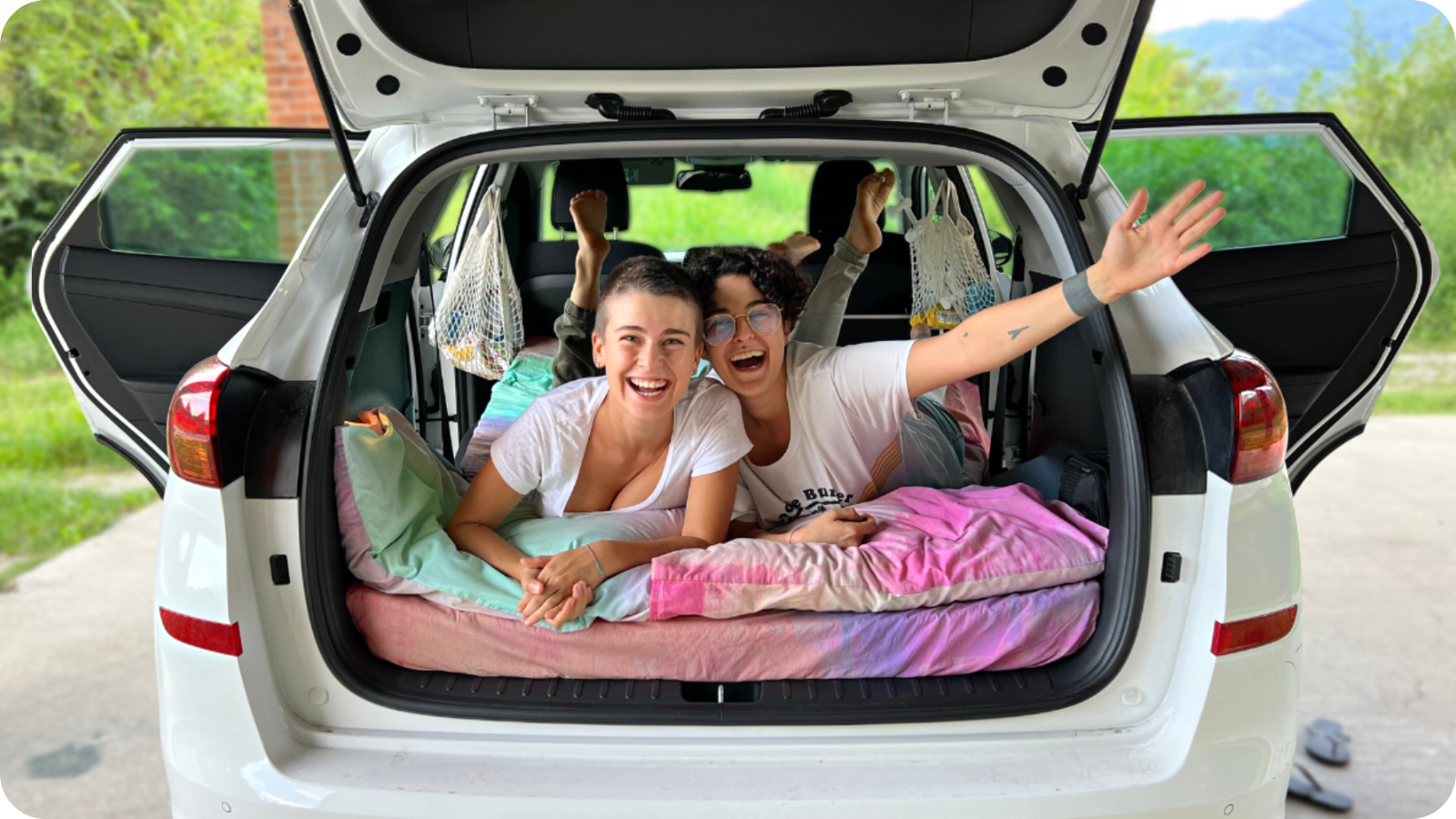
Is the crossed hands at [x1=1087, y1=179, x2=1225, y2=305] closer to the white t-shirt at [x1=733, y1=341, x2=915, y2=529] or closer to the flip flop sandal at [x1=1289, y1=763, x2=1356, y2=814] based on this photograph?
the white t-shirt at [x1=733, y1=341, x2=915, y2=529]

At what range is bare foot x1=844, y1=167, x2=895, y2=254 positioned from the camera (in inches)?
90.2

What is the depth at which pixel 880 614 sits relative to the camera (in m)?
1.69

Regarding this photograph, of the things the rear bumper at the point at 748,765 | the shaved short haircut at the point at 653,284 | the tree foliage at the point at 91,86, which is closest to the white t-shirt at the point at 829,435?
the shaved short haircut at the point at 653,284

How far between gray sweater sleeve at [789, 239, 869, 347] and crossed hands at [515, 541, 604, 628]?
0.97 meters

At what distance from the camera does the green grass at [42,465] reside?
486cm

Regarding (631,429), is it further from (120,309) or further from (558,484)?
(120,309)

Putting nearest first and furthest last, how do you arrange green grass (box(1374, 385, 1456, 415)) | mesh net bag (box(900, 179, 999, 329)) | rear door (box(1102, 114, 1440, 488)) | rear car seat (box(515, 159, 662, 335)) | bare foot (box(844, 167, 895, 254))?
bare foot (box(844, 167, 895, 254)), mesh net bag (box(900, 179, 999, 329)), rear door (box(1102, 114, 1440, 488)), rear car seat (box(515, 159, 662, 335)), green grass (box(1374, 385, 1456, 415))

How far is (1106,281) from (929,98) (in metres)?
0.47

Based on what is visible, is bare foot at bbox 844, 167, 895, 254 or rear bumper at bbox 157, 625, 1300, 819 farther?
bare foot at bbox 844, 167, 895, 254

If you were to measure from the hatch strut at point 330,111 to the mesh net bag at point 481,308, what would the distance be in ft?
1.41

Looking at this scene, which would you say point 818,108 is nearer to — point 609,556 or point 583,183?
point 609,556

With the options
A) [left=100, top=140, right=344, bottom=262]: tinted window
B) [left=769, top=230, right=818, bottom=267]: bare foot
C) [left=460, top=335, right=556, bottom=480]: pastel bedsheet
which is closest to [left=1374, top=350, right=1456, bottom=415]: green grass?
[left=769, top=230, right=818, bottom=267]: bare foot

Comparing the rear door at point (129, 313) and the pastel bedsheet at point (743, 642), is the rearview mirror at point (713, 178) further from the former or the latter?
the pastel bedsheet at point (743, 642)

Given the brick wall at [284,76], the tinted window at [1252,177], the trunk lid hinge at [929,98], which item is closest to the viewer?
the trunk lid hinge at [929,98]
